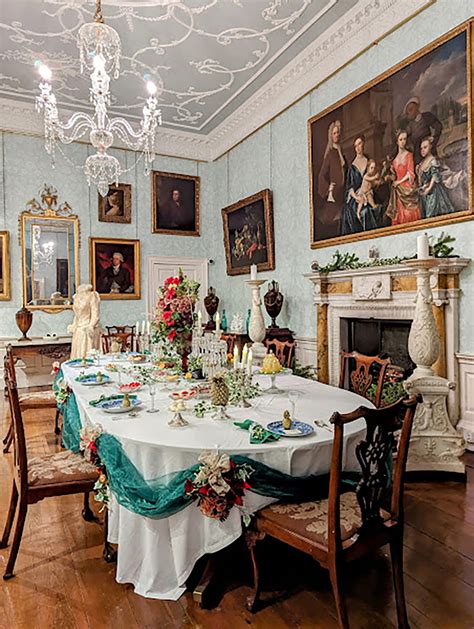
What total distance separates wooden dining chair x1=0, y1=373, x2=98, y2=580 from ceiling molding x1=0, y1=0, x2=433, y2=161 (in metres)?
5.11

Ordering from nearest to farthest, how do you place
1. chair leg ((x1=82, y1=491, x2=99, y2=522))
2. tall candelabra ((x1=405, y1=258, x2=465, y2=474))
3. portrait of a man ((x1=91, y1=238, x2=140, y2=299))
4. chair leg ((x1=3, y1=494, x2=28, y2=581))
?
chair leg ((x1=3, y1=494, x2=28, y2=581)) → chair leg ((x1=82, y1=491, x2=99, y2=522)) → tall candelabra ((x1=405, y1=258, x2=465, y2=474)) → portrait of a man ((x1=91, y1=238, x2=140, y2=299))

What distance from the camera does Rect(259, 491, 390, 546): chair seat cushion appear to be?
1.72 metres

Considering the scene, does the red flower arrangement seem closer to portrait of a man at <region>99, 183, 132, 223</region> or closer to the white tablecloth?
the white tablecloth

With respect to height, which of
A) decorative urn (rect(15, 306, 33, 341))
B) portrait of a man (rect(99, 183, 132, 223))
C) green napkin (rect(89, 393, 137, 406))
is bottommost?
green napkin (rect(89, 393, 137, 406))

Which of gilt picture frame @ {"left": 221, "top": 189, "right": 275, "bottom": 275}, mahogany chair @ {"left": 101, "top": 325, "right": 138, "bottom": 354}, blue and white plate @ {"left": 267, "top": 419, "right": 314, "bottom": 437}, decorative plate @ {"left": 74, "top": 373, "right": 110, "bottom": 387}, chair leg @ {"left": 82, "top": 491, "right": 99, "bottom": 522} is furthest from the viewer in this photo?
gilt picture frame @ {"left": 221, "top": 189, "right": 275, "bottom": 275}

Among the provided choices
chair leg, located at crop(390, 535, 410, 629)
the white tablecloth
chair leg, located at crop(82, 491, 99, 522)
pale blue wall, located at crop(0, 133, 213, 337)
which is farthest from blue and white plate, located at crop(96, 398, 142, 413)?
pale blue wall, located at crop(0, 133, 213, 337)

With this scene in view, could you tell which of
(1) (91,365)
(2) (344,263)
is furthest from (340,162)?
(1) (91,365)

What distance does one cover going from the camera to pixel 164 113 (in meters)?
7.45

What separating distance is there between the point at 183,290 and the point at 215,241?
234 inches

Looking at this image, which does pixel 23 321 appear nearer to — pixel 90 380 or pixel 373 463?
pixel 90 380

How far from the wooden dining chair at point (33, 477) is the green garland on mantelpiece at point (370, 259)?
3488mm

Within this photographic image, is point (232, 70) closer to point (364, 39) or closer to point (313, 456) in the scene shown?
point (364, 39)

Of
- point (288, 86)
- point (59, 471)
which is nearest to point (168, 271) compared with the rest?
point (288, 86)

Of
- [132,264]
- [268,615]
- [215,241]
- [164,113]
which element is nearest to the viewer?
[268,615]
